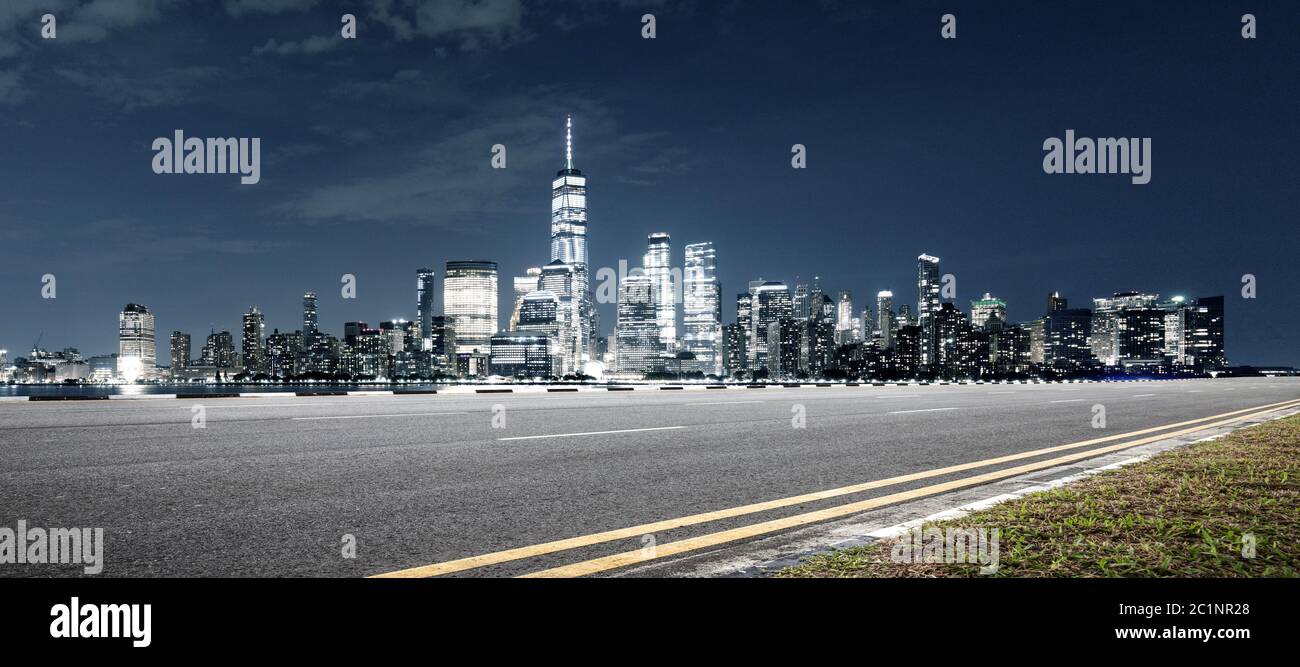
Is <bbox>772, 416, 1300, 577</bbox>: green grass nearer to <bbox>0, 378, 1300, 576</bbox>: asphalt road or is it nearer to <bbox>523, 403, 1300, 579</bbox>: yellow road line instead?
<bbox>523, 403, 1300, 579</bbox>: yellow road line

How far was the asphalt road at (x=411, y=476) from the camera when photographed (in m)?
4.41

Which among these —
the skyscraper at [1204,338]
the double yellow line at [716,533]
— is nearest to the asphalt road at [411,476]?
the double yellow line at [716,533]

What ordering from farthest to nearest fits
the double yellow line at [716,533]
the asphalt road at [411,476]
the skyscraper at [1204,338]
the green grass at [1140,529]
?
1. the skyscraper at [1204,338]
2. the asphalt road at [411,476]
3. the double yellow line at [716,533]
4. the green grass at [1140,529]

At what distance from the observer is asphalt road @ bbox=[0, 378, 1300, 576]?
14.5ft

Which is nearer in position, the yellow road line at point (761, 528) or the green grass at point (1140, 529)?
the green grass at point (1140, 529)


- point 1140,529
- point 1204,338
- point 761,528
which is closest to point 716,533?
point 761,528

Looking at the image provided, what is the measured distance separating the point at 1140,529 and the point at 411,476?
5.76m

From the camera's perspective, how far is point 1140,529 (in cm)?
470

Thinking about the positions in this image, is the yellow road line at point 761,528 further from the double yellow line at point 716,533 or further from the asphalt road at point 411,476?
the asphalt road at point 411,476

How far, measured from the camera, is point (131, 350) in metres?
191

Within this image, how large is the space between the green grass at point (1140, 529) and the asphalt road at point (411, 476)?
128 cm

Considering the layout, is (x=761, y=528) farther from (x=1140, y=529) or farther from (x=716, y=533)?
(x=1140, y=529)

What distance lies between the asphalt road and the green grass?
50.4 inches
